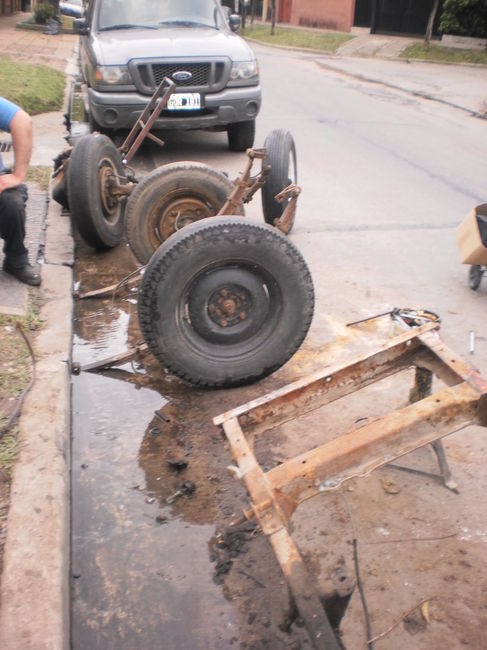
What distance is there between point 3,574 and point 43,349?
193 cm

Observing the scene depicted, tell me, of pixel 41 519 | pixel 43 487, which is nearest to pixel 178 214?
pixel 43 487

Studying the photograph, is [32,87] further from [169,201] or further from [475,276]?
[475,276]

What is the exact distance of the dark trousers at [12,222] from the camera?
5000mm

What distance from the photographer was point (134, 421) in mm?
3965

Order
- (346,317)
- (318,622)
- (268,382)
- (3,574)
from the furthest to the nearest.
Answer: (346,317) < (268,382) < (3,574) < (318,622)

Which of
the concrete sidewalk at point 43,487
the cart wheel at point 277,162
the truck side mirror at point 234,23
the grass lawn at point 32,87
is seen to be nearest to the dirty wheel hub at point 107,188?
the concrete sidewalk at point 43,487

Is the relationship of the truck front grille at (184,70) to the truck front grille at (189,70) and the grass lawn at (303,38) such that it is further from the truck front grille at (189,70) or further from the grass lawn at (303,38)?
the grass lawn at (303,38)

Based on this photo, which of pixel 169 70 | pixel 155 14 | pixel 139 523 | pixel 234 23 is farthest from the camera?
pixel 234 23

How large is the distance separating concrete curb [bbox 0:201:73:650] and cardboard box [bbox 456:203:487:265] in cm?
299

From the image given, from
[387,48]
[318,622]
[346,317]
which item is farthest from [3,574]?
[387,48]

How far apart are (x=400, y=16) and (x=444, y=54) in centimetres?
737

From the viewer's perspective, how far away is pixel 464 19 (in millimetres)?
26219

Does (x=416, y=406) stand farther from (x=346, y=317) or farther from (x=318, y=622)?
Answer: (x=346, y=317)

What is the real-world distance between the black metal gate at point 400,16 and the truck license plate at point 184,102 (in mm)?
24856
